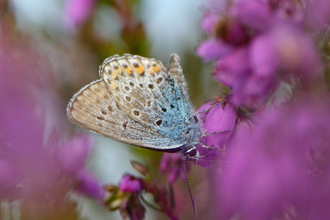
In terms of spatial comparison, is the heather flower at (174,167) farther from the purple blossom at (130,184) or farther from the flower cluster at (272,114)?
the flower cluster at (272,114)

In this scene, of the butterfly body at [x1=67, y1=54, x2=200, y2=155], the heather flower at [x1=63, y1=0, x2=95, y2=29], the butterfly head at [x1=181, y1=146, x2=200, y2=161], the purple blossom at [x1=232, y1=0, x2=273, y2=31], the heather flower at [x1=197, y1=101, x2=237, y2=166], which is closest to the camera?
the purple blossom at [x1=232, y1=0, x2=273, y2=31]

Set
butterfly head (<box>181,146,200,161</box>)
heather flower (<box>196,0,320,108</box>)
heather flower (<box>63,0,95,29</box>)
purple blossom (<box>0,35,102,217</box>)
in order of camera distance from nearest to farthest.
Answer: purple blossom (<box>0,35,102,217</box>) → heather flower (<box>196,0,320,108</box>) → butterfly head (<box>181,146,200,161</box>) → heather flower (<box>63,0,95,29</box>)

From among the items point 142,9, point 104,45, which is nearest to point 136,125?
point 104,45

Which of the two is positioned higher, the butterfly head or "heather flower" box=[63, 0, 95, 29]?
"heather flower" box=[63, 0, 95, 29]

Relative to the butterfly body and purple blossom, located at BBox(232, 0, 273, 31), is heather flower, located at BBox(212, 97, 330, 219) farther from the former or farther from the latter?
the butterfly body

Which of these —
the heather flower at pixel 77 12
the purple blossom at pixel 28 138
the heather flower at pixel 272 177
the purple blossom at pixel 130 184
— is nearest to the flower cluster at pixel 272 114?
the heather flower at pixel 272 177

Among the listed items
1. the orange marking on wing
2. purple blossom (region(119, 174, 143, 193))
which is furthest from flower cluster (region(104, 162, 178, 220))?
the orange marking on wing

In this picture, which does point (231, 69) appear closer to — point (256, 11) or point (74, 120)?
point (256, 11)
